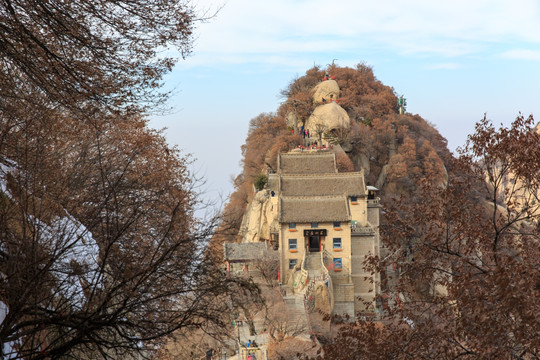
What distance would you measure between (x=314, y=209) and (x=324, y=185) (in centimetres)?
224

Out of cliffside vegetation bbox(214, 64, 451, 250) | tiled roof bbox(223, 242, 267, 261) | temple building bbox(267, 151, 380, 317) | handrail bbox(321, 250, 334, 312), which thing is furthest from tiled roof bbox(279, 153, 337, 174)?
handrail bbox(321, 250, 334, 312)

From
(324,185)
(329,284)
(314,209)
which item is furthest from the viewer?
(324,185)

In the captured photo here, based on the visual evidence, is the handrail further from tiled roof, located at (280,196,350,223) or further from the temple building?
tiled roof, located at (280,196,350,223)

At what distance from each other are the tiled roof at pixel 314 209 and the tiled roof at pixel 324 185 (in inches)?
36.0

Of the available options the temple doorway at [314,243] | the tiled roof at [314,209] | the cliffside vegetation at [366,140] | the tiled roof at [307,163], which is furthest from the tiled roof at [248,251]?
the cliffside vegetation at [366,140]

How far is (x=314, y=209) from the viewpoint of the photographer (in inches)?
1278

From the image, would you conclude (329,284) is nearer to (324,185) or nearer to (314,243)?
(314,243)

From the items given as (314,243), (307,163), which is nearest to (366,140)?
(307,163)

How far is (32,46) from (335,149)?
3572cm

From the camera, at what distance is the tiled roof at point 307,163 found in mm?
36906

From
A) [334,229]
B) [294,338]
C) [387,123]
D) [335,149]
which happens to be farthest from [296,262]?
[387,123]

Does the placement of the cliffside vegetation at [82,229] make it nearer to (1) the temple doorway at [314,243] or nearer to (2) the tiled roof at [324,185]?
(1) the temple doorway at [314,243]

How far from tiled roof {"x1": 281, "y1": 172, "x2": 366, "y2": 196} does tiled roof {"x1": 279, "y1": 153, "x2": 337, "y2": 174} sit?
203 centimetres

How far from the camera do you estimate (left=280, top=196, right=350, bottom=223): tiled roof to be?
3195 cm
